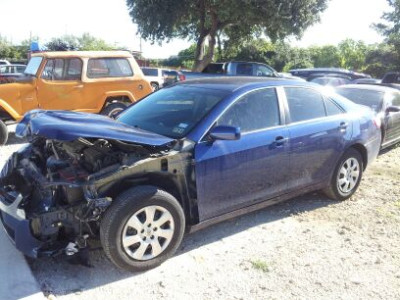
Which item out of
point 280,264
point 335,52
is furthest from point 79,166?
point 335,52

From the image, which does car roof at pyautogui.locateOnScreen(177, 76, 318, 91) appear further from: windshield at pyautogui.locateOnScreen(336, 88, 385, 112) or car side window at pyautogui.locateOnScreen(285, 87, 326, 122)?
windshield at pyautogui.locateOnScreen(336, 88, 385, 112)

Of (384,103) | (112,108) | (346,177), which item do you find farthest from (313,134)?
(112,108)

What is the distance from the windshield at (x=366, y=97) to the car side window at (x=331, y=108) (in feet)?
10.7

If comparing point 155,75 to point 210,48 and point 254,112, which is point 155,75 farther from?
point 254,112

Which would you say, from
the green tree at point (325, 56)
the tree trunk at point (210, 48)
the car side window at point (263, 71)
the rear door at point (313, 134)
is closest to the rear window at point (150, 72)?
the tree trunk at point (210, 48)

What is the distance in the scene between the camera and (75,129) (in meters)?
3.42

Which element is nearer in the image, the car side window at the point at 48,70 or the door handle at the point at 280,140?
the door handle at the point at 280,140

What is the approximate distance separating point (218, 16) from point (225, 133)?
2027cm

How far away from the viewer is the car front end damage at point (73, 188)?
11.3 feet

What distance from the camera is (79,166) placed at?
380 cm

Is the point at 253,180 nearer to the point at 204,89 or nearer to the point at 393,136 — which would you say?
the point at 204,89

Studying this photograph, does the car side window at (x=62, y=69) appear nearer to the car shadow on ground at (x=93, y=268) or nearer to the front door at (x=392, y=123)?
the car shadow on ground at (x=93, y=268)

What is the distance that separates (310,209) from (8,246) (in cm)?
337

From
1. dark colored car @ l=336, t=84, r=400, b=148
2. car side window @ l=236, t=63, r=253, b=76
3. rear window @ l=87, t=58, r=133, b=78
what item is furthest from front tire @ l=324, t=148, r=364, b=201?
car side window @ l=236, t=63, r=253, b=76
